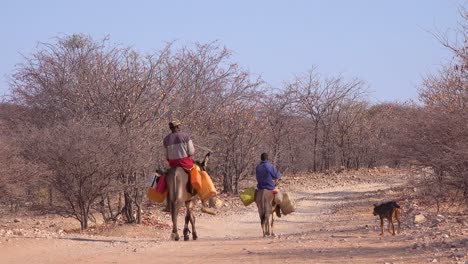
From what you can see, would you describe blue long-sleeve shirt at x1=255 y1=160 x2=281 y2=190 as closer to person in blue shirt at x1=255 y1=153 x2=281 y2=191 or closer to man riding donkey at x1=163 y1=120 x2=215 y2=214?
person in blue shirt at x1=255 y1=153 x2=281 y2=191

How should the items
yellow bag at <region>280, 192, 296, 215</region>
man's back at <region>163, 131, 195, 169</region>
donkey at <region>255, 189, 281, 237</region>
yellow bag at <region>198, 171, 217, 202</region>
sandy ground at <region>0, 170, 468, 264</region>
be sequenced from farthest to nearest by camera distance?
1. yellow bag at <region>280, 192, 296, 215</region>
2. donkey at <region>255, 189, 281, 237</region>
3. yellow bag at <region>198, 171, 217, 202</region>
4. man's back at <region>163, 131, 195, 169</region>
5. sandy ground at <region>0, 170, 468, 264</region>

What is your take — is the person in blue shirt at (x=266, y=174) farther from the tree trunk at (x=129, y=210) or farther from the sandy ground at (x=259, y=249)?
the tree trunk at (x=129, y=210)

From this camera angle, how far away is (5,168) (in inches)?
717

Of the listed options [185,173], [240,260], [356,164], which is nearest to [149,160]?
[185,173]

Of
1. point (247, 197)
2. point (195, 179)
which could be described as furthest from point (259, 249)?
point (247, 197)

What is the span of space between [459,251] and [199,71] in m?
20.6

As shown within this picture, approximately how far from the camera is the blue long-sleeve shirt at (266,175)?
15.1 meters

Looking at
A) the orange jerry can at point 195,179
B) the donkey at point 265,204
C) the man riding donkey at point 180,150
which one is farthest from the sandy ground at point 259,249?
the donkey at point 265,204

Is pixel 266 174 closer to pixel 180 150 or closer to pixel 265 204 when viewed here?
→ pixel 265 204

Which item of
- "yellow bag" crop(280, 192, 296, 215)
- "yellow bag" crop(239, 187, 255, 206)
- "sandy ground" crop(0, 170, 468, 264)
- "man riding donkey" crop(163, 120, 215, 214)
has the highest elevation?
"man riding donkey" crop(163, 120, 215, 214)

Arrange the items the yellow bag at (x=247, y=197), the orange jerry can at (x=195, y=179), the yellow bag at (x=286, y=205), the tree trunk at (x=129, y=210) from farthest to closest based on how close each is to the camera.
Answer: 1. the tree trunk at (x=129, y=210)
2. the yellow bag at (x=247, y=197)
3. the yellow bag at (x=286, y=205)
4. the orange jerry can at (x=195, y=179)

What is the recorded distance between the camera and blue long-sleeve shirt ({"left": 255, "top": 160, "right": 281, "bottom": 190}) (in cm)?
1511

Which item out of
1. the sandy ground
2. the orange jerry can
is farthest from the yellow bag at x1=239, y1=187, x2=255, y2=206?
the orange jerry can

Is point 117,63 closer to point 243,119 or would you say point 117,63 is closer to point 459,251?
→ point 243,119
